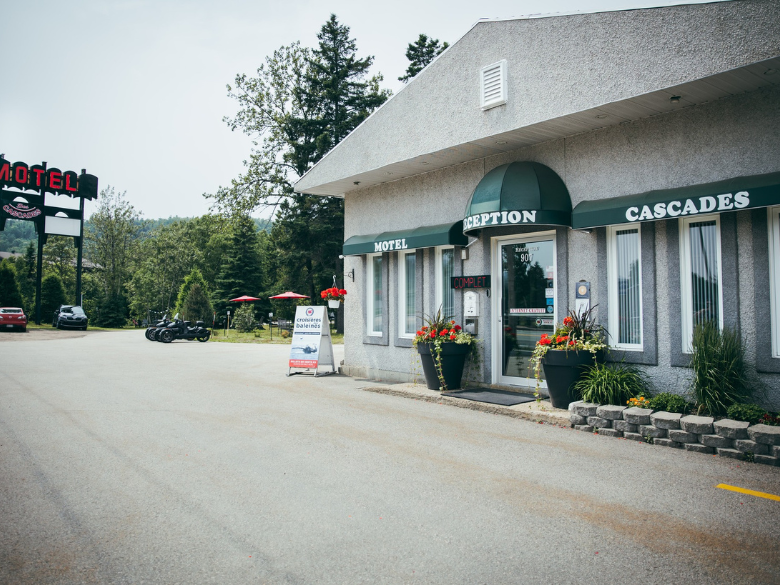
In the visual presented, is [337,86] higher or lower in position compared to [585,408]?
higher

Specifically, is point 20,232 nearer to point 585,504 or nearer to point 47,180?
point 47,180

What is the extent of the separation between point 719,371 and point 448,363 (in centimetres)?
424

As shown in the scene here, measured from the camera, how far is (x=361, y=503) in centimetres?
441

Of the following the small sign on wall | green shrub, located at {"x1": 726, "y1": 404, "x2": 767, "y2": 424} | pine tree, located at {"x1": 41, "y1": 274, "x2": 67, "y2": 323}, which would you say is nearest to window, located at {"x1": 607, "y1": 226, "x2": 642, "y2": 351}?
the small sign on wall

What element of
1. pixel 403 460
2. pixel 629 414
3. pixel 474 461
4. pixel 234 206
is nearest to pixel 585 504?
pixel 474 461

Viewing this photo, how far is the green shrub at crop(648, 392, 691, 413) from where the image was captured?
6.46m

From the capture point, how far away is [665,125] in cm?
740

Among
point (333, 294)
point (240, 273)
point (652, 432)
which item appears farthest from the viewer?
point (240, 273)

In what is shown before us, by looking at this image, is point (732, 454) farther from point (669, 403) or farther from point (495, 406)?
point (495, 406)

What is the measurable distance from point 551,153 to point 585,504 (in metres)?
5.99

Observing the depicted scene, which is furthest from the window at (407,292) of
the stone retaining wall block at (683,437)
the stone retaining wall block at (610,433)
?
the stone retaining wall block at (683,437)

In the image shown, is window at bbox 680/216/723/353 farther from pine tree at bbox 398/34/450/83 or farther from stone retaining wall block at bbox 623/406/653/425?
pine tree at bbox 398/34/450/83

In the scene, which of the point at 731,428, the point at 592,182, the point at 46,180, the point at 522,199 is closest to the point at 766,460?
the point at 731,428

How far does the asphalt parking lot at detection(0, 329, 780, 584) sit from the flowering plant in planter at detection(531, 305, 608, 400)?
1.15 metres
